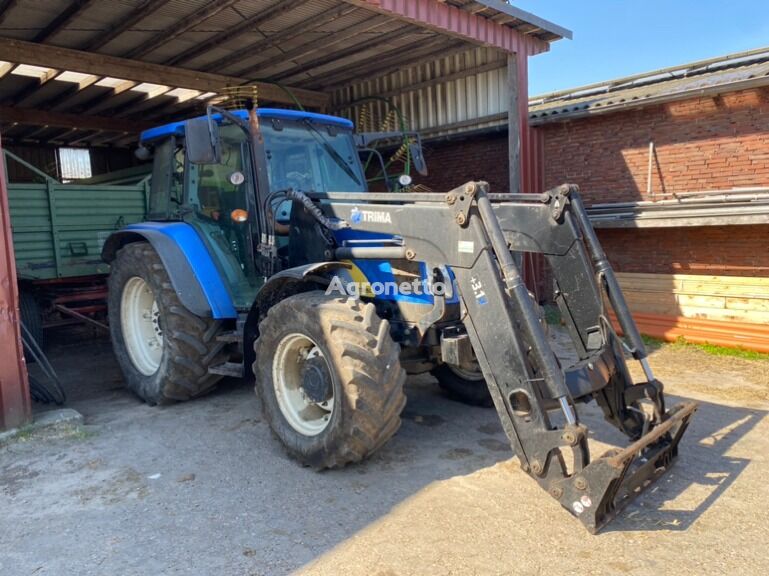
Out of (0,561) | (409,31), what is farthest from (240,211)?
(409,31)

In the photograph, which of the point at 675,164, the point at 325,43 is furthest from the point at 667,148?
the point at 325,43

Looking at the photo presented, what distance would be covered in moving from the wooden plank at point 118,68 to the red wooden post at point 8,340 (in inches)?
175

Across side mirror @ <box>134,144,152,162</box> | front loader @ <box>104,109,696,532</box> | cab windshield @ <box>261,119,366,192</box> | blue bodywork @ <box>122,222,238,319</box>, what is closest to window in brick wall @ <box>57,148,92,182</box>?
side mirror @ <box>134,144,152,162</box>

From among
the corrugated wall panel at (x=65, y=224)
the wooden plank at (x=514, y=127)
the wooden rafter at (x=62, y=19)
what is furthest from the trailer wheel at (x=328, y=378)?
the wooden plank at (x=514, y=127)

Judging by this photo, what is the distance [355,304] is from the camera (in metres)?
3.83

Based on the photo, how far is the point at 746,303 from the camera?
7.66 meters

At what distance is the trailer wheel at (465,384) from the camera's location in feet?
17.1

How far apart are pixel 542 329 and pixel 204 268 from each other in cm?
290

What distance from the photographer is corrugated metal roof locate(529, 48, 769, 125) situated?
7.88 metres

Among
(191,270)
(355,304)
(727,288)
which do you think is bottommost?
(727,288)

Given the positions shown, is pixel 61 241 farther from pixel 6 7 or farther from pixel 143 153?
pixel 6 7

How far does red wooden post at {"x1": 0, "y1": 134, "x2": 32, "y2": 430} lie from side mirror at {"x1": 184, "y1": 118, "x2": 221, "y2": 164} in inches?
61.3

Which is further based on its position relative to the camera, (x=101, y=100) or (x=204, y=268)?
(x=101, y=100)

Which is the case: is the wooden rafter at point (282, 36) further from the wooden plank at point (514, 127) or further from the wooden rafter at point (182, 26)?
the wooden plank at point (514, 127)
